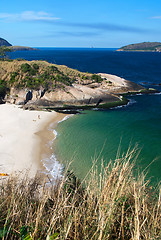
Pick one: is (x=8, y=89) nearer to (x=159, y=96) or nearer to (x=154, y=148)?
(x=154, y=148)

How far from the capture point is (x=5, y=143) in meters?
21.2

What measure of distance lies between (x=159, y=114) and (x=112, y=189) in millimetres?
31245

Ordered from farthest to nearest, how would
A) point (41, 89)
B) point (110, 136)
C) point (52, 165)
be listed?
1. point (41, 89)
2. point (110, 136)
3. point (52, 165)

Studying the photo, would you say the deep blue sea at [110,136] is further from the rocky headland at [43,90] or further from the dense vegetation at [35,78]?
the dense vegetation at [35,78]

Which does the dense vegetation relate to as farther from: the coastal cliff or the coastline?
the coastline

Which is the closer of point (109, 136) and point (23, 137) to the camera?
point (23, 137)

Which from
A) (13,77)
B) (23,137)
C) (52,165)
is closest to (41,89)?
(13,77)

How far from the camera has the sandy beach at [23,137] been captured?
17.6 metres

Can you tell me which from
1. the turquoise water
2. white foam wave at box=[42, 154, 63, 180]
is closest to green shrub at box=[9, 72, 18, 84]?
the turquoise water

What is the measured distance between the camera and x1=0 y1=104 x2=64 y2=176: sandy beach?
1763cm

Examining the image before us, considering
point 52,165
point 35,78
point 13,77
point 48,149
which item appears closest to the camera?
point 52,165

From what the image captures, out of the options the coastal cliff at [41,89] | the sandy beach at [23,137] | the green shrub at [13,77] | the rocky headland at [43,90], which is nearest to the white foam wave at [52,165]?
the sandy beach at [23,137]

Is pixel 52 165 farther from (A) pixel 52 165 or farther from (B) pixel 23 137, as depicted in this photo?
(B) pixel 23 137

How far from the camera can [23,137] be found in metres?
23.1
